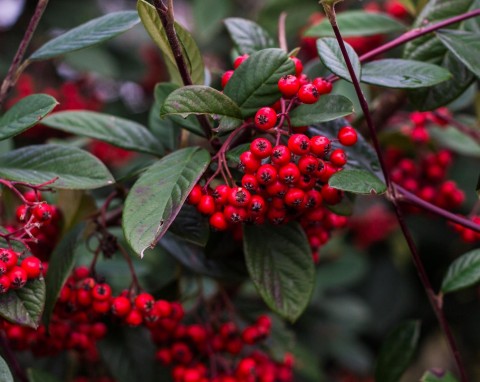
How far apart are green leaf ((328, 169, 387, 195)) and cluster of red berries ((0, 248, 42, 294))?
1.88 feet

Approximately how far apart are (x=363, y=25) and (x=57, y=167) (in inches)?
37.4

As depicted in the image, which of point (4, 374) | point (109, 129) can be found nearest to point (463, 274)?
point (109, 129)

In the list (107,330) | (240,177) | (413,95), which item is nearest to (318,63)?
(413,95)

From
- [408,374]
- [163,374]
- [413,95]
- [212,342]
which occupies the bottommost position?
[408,374]

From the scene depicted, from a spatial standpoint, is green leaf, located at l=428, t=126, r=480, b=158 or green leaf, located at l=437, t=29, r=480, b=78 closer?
green leaf, located at l=437, t=29, r=480, b=78

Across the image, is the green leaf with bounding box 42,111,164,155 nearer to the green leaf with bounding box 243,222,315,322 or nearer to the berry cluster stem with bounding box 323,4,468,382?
the green leaf with bounding box 243,222,315,322

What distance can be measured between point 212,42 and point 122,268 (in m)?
1.59

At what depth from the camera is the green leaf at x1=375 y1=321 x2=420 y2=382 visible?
1582mm

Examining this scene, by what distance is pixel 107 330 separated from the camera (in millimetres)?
1680

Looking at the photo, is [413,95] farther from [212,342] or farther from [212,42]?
[212,42]

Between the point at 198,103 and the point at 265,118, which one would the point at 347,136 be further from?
the point at 198,103

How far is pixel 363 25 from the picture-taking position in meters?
1.77

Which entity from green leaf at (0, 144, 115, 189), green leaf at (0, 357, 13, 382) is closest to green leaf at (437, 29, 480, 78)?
green leaf at (0, 144, 115, 189)

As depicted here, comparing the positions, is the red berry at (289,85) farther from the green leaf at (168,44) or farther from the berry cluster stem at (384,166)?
the green leaf at (168,44)
